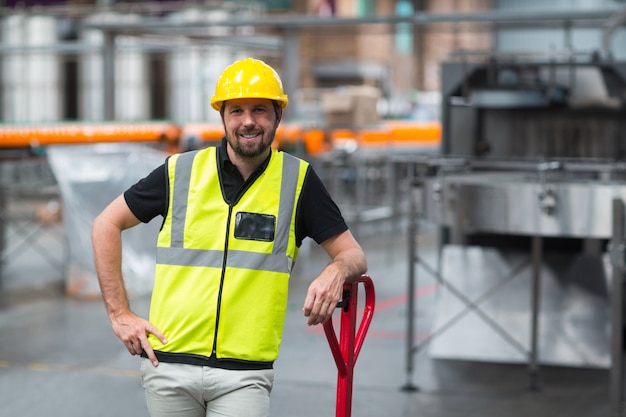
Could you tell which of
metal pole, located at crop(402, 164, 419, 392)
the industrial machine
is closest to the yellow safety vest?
the industrial machine

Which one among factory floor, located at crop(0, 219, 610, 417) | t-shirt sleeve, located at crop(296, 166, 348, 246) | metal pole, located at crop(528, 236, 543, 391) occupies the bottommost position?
factory floor, located at crop(0, 219, 610, 417)

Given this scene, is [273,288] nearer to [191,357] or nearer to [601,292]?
[191,357]

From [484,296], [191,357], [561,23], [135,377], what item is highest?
[561,23]

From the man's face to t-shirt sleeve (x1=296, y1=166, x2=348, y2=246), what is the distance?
0.77ft

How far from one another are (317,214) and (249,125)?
1.36 ft

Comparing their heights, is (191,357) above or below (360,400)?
above

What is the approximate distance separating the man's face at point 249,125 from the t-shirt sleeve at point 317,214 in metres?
0.23

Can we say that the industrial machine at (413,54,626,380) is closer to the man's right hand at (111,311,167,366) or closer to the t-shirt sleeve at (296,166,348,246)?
the t-shirt sleeve at (296,166,348,246)

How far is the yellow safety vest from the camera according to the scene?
3.71 metres

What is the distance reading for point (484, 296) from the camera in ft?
28.8

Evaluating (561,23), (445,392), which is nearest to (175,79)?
(561,23)

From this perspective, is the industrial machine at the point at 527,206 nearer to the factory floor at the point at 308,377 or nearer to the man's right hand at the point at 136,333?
the factory floor at the point at 308,377

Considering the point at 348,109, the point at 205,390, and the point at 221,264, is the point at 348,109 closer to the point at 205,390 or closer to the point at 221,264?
the point at 221,264

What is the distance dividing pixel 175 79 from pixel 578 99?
18.7 metres
